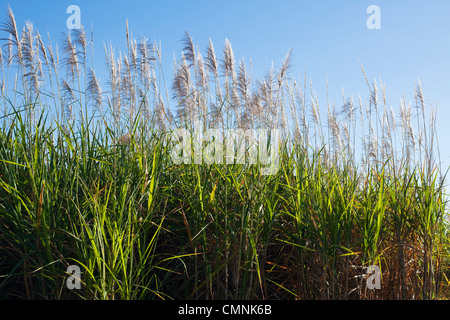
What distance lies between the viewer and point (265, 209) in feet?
7.23

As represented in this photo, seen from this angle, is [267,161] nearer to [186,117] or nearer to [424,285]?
[186,117]

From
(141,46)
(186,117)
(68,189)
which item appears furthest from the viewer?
(141,46)

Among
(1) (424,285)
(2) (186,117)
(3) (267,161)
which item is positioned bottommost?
(1) (424,285)

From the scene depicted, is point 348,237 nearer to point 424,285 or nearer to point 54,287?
point 424,285

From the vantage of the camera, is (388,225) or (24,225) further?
(388,225)

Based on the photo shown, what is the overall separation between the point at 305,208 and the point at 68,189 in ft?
4.58

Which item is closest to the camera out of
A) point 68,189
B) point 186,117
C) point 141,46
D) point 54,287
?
point 54,287

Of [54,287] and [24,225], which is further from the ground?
[24,225]

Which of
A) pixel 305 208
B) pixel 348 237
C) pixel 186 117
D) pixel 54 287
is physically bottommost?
pixel 54 287

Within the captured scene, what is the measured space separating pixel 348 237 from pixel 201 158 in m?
0.99

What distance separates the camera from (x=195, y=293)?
7.40ft

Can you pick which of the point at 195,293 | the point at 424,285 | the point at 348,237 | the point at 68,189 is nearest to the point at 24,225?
the point at 68,189
